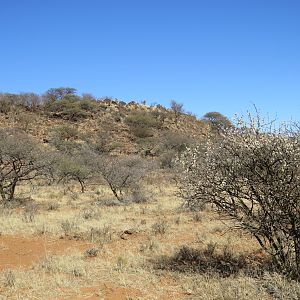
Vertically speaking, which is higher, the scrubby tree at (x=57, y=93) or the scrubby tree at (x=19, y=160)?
the scrubby tree at (x=57, y=93)

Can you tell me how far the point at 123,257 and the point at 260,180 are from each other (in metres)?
4.06

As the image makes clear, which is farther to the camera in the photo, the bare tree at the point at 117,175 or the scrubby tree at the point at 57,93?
the scrubby tree at the point at 57,93

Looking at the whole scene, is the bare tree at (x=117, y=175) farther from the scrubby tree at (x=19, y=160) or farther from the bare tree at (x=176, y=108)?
the bare tree at (x=176, y=108)

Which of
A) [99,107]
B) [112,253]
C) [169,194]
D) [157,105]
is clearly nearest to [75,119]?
[99,107]

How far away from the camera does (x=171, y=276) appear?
26.4ft

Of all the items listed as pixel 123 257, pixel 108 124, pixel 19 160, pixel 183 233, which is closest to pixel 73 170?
pixel 19 160

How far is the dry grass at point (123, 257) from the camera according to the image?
7.07m

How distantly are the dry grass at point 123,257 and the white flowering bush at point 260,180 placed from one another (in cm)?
79

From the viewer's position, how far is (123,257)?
31.0 ft

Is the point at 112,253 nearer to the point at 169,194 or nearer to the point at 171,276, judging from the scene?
the point at 171,276

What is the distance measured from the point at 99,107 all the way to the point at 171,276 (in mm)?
53792

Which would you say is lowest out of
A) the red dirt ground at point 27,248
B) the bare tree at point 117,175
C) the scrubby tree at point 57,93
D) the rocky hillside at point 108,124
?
the red dirt ground at point 27,248

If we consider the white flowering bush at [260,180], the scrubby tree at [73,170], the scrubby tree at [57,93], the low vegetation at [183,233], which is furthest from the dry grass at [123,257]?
the scrubby tree at [57,93]

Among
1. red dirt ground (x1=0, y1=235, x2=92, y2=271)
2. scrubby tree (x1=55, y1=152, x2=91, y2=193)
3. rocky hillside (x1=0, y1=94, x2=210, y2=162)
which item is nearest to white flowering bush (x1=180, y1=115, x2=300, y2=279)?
red dirt ground (x1=0, y1=235, x2=92, y2=271)
